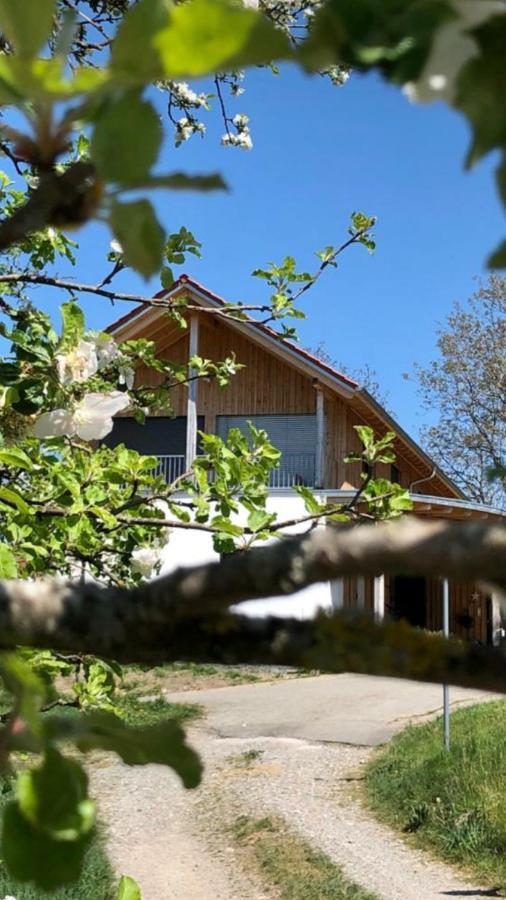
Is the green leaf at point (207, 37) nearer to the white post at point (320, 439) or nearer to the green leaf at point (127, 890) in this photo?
the green leaf at point (127, 890)

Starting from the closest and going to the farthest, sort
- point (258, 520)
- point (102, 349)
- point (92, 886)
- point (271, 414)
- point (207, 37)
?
point (207, 37) → point (258, 520) → point (102, 349) → point (92, 886) → point (271, 414)

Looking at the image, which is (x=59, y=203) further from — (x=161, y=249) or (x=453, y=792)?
(x=453, y=792)

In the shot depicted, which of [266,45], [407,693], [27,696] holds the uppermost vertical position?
[266,45]

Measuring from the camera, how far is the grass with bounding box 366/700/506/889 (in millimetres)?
6195

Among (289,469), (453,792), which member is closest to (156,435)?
(289,469)

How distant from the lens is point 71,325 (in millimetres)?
1857

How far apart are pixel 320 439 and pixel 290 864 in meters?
10.4

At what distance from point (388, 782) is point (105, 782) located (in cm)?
274

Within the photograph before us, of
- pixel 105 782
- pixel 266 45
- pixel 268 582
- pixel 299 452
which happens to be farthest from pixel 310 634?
pixel 299 452

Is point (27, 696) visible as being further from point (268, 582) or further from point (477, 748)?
point (477, 748)

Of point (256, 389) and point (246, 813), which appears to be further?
point (256, 389)

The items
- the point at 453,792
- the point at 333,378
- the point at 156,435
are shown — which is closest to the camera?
the point at 453,792

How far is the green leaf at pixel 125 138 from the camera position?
34 centimetres

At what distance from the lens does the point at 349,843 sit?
21.3ft
